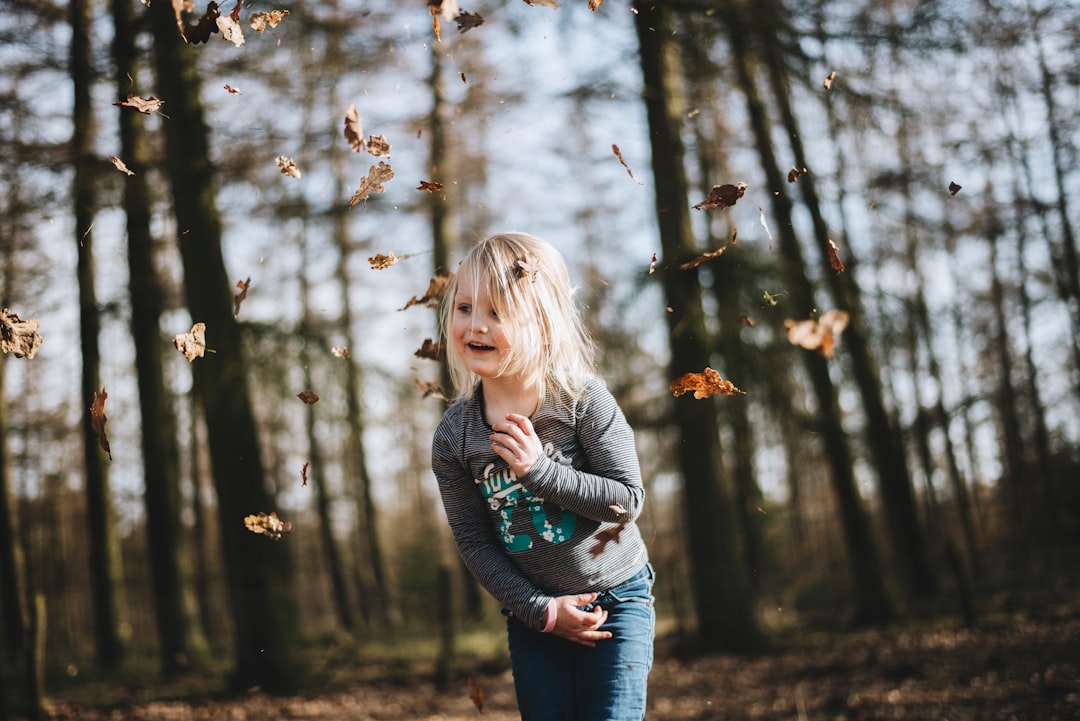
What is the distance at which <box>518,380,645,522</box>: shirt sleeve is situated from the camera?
6.79 ft

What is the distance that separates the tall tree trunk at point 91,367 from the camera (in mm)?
7754

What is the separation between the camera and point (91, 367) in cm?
915

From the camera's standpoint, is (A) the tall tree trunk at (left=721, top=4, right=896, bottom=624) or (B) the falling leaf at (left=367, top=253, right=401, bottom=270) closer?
(B) the falling leaf at (left=367, top=253, right=401, bottom=270)

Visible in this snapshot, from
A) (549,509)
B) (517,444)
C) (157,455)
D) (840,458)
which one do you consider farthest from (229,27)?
(840,458)

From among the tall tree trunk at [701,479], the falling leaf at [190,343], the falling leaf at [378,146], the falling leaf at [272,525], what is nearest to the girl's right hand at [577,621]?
the falling leaf at [272,525]

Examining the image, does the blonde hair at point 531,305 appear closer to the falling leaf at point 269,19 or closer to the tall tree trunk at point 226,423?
the falling leaf at point 269,19

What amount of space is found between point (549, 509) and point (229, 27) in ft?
7.23

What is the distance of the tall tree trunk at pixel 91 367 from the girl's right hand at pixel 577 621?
638 centimetres

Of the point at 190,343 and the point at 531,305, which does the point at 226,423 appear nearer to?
the point at 190,343

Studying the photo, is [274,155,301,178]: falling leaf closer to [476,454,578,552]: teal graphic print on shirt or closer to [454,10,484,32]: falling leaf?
[454,10,484,32]: falling leaf

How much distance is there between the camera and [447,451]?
233 centimetres

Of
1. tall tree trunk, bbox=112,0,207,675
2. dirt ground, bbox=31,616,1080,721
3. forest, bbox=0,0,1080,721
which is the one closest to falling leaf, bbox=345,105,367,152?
forest, bbox=0,0,1080,721

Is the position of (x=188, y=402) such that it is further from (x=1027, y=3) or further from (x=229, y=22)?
(x=1027, y=3)

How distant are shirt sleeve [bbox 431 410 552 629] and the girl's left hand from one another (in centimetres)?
25
